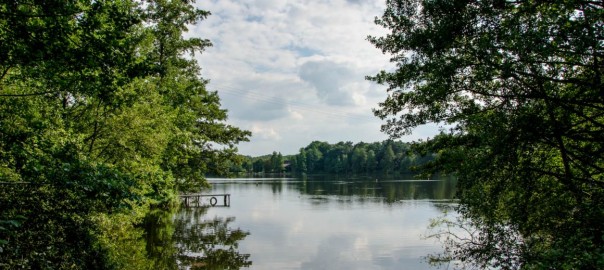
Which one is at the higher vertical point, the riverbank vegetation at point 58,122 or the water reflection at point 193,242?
the riverbank vegetation at point 58,122

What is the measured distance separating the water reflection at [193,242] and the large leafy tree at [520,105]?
1203 centimetres

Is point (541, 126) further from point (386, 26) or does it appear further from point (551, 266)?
point (386, 26)

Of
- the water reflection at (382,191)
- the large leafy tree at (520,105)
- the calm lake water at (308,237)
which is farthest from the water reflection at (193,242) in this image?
the water reflection at (382,191)

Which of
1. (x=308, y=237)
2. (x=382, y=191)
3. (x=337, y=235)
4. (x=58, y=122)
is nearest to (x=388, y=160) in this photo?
(x=382, y=191)

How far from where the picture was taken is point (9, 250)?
6594mm

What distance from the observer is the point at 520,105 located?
898 cm

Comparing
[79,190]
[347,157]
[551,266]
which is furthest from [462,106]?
[347,157]

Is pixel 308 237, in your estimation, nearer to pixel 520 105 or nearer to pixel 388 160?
pixel 520 105

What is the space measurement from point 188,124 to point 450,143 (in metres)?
18.0

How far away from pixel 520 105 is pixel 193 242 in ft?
63.7

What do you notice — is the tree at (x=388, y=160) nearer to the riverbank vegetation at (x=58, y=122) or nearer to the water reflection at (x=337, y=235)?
the water reflection at (x=337, y=235)

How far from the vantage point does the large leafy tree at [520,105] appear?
25.2ft

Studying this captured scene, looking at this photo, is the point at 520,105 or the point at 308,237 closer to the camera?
the point at 520,105

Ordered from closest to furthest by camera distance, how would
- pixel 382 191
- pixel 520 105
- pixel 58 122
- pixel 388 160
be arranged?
1. pixel 520 105
2. pixel 58 122
3. pixel 382 191
4. pixel 388 160
